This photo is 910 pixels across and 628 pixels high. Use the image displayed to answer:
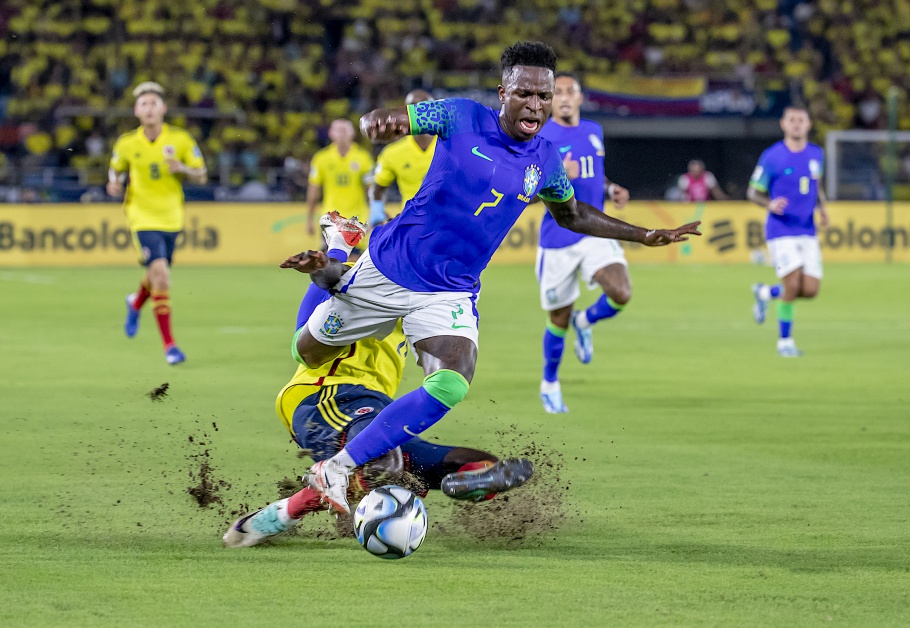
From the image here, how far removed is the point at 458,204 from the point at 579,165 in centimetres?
492

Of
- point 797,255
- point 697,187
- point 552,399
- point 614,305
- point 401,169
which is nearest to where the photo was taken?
point 552,399

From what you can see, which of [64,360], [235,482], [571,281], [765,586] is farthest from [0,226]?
[765,586]

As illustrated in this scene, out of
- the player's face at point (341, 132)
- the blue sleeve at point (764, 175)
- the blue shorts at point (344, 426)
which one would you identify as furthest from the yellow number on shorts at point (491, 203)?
the player's face at point (341, 132)

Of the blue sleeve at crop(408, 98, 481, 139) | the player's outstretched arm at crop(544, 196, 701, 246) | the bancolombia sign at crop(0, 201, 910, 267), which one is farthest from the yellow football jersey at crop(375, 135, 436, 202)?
the bancolombia sign at crop(0, 201, 910, 267)

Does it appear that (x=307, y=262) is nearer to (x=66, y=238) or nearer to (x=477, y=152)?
(x=477, y=152)

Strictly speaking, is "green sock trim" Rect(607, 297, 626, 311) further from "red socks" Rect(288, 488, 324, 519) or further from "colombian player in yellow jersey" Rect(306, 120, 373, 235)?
"colombian player in yellow jersey" Rect(306, 120, 373, 235)

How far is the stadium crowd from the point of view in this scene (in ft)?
99.2

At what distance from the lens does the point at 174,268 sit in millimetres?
25672

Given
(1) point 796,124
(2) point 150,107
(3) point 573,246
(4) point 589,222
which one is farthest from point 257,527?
(1) point 796,124

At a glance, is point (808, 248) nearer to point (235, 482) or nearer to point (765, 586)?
point (235, 482)

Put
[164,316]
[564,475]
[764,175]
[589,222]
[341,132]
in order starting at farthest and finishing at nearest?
[341,132], [764,175], [164,316], [564,475], [589,222]

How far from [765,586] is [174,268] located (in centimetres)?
2143

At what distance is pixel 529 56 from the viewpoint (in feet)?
19.9

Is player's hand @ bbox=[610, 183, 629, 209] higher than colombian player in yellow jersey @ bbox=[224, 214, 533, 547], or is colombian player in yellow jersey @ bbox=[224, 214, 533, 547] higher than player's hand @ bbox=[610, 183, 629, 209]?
player's hand @ bbox=[610, 183, 629, 209]
